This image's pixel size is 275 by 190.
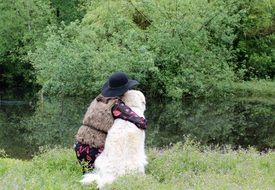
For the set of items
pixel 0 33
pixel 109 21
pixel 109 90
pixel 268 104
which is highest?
pixel 109 90

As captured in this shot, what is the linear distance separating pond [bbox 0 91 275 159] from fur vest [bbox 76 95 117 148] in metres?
7.24

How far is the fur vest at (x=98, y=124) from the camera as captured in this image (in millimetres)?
8802

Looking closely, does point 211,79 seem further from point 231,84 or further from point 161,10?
point 161,10

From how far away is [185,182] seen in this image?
7.70m

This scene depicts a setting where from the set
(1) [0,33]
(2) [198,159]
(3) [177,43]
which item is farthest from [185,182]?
(1) [0,33]

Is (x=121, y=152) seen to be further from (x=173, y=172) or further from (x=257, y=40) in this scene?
(x=257, y=40)

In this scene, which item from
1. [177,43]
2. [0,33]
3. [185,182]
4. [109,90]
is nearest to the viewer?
[185,182]

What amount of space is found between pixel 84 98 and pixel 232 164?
23.0 meters

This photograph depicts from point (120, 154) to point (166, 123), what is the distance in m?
15.5

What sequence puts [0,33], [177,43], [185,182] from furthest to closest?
1. [0,33]
2. [177,43]
3. [185,182]

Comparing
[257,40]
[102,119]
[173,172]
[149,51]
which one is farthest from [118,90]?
[257,40]

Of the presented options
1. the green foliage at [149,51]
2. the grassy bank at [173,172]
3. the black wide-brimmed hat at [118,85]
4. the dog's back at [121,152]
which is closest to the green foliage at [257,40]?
the green foliage at [149,51]

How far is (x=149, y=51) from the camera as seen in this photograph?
100ft

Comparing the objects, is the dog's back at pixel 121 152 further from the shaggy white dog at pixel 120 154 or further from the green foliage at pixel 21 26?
the green foliage at pixel 21 26
